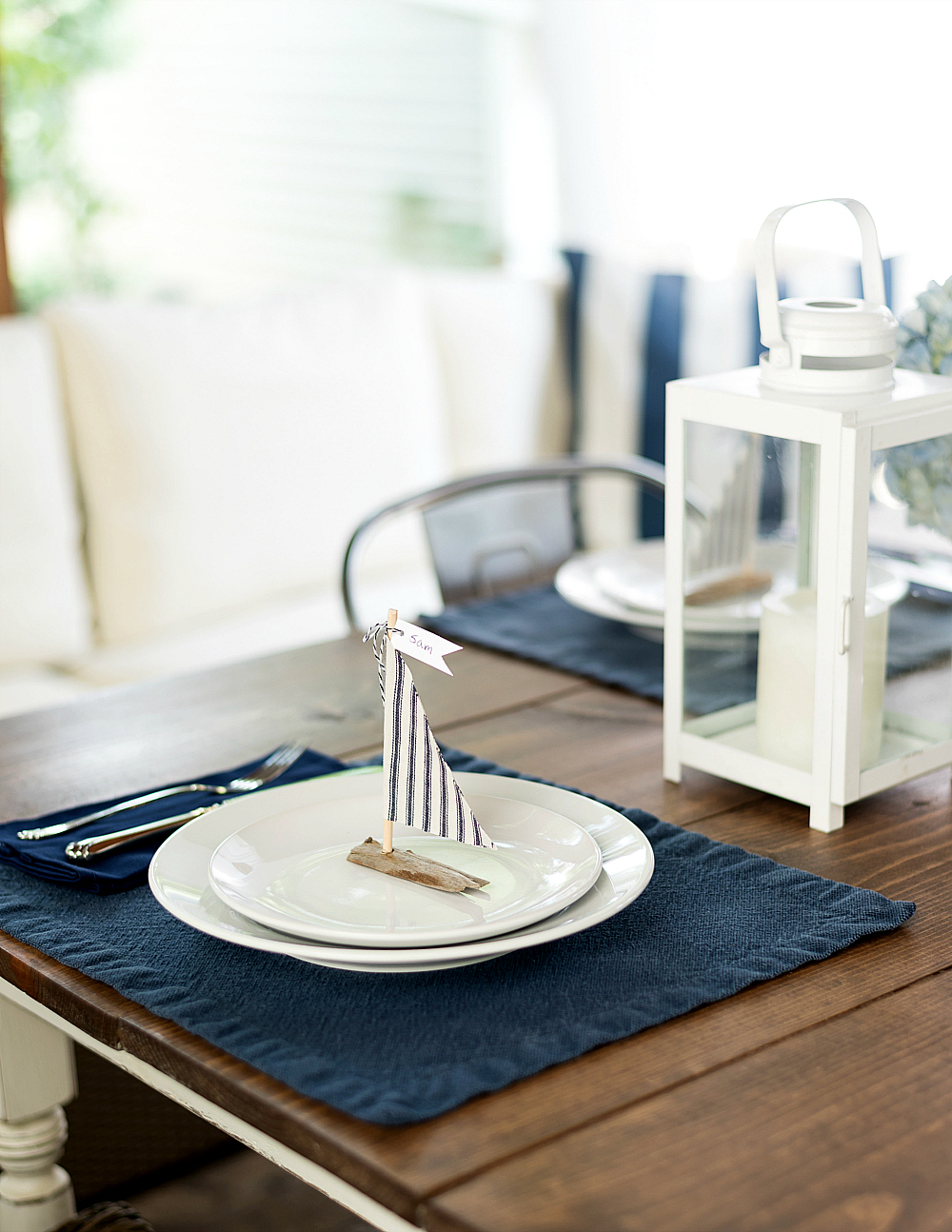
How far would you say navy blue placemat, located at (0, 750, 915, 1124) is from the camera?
A: 632 millimetres

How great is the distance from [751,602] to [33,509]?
153 cm

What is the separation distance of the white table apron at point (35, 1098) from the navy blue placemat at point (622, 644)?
0.46m

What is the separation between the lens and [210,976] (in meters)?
0.71

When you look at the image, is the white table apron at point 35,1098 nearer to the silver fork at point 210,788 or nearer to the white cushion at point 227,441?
the silver fork at point 210,788

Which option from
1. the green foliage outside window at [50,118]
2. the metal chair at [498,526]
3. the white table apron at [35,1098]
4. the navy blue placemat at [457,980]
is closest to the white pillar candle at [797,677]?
the navy blue placemat at [457,980]

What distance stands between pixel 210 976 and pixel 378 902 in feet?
0.32

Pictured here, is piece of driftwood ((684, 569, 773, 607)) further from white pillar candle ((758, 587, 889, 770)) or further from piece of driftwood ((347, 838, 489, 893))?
piece of driftwood ((347, 838, 489, 893))

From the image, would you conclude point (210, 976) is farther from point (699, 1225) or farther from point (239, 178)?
point (239, 178)

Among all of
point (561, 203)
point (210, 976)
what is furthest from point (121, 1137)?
point (561, 203)

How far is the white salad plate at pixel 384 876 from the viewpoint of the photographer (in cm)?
69

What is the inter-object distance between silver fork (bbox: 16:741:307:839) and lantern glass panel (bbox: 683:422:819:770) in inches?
11.7

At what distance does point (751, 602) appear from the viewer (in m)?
0.99

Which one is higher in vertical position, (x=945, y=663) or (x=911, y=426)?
(x=911, y=426)

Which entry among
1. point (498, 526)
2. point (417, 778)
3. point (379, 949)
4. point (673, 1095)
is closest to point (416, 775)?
point (417, 778)
